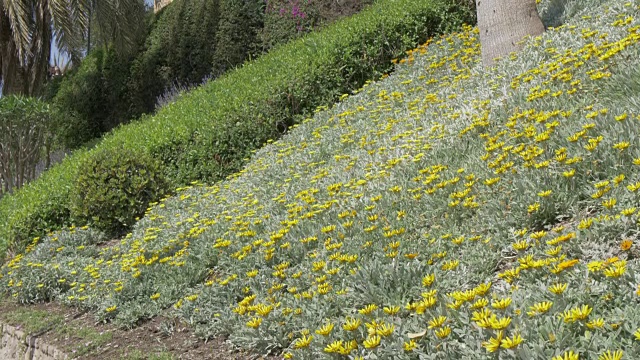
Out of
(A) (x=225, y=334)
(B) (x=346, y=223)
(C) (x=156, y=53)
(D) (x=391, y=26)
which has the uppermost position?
(C) (x=156, y=53)

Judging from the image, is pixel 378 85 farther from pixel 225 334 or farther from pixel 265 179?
pixel 225 334

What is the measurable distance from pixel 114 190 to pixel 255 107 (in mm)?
2317

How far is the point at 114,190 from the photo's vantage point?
7418 mm

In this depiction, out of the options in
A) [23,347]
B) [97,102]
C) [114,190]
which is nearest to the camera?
[23,347]

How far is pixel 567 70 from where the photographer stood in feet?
15.8

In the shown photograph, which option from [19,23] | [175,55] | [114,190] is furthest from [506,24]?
[19,23]

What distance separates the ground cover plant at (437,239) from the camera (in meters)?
2.46

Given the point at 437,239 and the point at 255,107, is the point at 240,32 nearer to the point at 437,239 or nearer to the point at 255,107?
the point at 255,107

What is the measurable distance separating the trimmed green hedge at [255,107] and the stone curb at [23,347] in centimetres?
248

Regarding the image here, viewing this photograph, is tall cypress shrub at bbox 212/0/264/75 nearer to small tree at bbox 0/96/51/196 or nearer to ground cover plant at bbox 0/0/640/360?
small tree at bbox 0/96/51/196

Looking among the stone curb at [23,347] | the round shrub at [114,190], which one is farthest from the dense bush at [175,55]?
the stone curb at [23,347]

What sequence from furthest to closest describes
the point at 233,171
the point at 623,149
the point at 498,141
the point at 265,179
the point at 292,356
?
the point at 233,171 < the point at 265,179 < the point at 498,141 < the point at 623,149 < the point at 292,356

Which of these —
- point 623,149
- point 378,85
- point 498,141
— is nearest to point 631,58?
point 498,141

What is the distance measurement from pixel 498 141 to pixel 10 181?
11.8 metres
